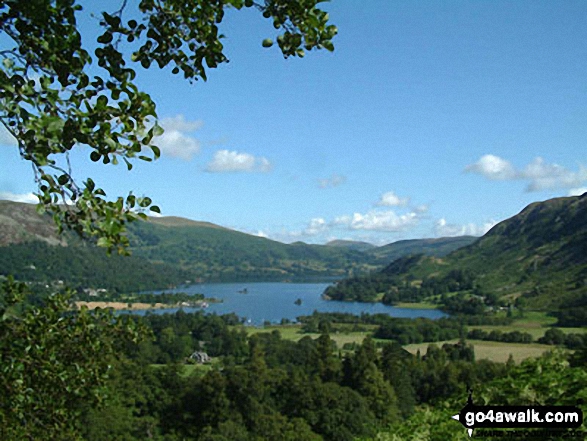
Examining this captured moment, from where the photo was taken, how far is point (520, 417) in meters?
5.04

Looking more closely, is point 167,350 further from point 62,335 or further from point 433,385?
point 62,335

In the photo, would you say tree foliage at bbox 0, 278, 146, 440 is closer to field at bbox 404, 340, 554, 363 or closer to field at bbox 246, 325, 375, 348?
field at bbox 404, 340, 554, 363

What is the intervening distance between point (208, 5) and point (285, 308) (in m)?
191

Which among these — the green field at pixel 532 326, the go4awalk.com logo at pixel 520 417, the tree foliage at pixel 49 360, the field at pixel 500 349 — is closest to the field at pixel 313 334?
the field at pixel 500 349

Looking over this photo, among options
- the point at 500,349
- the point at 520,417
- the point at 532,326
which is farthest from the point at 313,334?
the point at 520,417

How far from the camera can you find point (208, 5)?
152 inches

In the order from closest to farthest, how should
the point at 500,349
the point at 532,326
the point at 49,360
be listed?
1. the point at 49,360
2. the point at 500,349
3. the point at 532,326

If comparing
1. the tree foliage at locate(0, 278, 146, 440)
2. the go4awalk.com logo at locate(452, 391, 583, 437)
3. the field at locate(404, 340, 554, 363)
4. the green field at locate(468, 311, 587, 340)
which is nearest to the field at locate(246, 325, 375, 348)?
the field at locate(404, 340, 554, 363)

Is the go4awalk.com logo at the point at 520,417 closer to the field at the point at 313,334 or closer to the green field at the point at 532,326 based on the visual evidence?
the field at the point at 313,334

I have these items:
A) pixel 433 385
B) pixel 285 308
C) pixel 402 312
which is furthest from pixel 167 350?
pixel 402 312

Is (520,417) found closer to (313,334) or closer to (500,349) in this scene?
(500,349)

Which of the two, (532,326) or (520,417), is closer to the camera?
(520,417)

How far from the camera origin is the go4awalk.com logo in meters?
4.65

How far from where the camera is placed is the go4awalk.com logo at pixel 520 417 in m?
4.65
